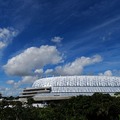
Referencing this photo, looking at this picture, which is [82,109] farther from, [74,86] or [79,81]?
[79,81]

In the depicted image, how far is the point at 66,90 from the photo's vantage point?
5423 inches

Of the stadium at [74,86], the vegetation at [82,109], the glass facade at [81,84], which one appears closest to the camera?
the vegetation at [82,109]

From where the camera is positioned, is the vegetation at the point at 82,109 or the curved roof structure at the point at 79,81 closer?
the vegetation at the point at 82,109

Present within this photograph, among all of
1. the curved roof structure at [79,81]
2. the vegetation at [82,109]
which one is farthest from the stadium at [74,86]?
the vegetation at [82,109]

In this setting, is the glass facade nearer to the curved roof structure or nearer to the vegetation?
the curved roof structure

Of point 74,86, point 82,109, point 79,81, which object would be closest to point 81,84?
point 79,81

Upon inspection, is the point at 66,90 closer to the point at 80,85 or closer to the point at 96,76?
the point at 80,85

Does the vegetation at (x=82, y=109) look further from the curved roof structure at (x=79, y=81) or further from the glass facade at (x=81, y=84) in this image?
the curved roof structure at (x=79, y=81)

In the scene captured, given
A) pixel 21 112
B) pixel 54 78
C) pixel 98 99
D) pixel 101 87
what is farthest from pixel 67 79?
pixel 21 112

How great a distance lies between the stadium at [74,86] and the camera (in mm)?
138000

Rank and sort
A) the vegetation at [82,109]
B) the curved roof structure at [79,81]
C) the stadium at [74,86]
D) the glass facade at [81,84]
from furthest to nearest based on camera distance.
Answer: the curved roof structure at [79,81], the glass facade at [81,84], the stadium at [74,86], the vegetation at [82,109]

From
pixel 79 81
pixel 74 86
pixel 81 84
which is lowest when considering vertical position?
pixel 74 86

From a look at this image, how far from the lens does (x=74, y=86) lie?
146 metres

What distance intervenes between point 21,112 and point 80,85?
93326 mm
